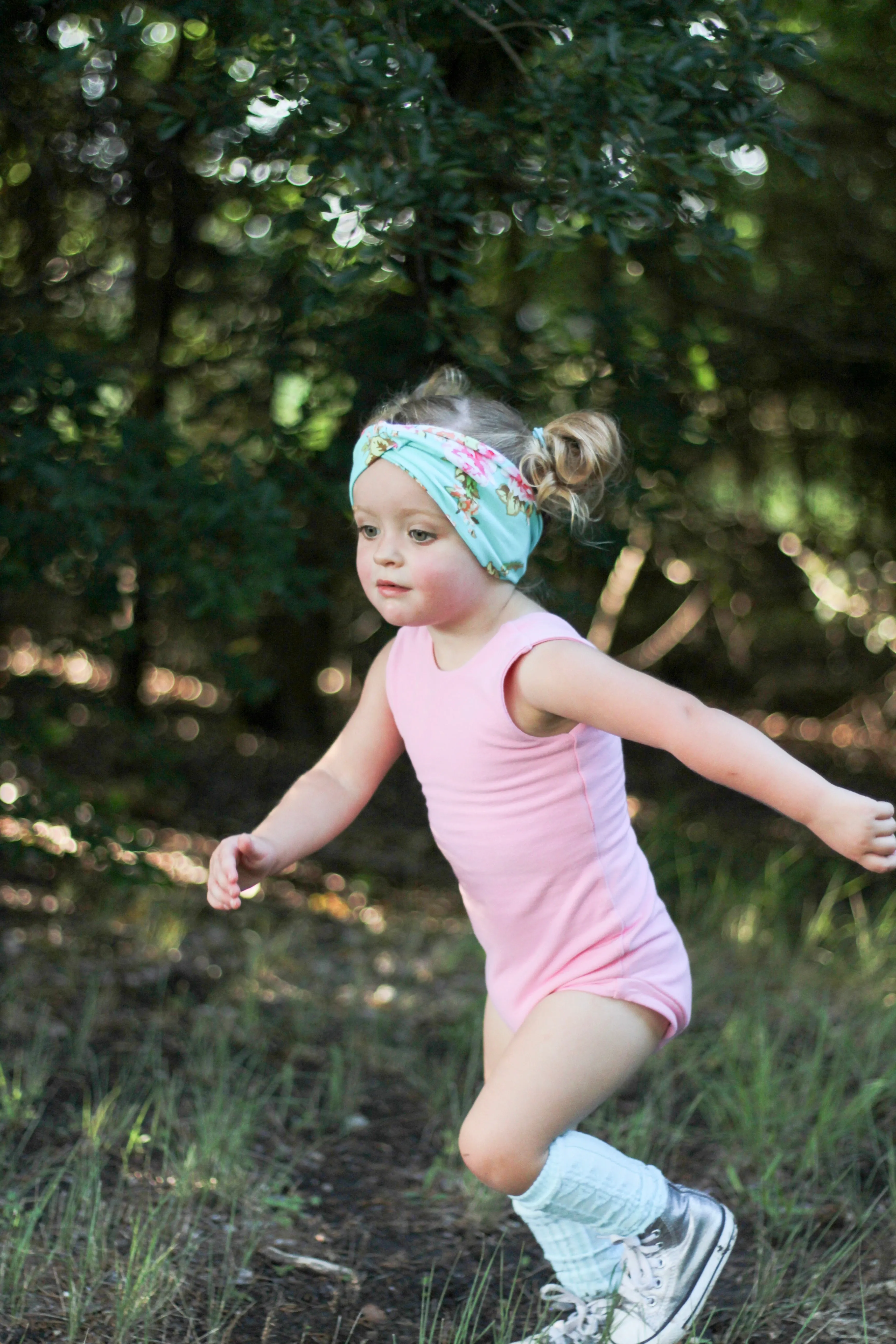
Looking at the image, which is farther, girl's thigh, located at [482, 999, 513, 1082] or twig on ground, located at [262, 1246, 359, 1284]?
twig on ground, located at [262, 1246, 359, 1284]

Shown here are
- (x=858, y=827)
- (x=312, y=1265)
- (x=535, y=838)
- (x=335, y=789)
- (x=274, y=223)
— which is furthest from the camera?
(x=274, y=223)

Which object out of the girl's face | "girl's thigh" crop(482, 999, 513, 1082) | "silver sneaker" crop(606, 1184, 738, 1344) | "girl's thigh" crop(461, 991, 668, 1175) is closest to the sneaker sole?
"silver sneaker" crop(606, 1184, 738, 1344)

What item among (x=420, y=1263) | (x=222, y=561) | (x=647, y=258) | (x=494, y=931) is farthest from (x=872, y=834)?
(x=647, y=258)

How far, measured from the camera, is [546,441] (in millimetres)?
2061

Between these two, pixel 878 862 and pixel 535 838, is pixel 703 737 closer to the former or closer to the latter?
pixel 878 862

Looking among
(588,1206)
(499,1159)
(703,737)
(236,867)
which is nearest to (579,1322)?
(588,1206)

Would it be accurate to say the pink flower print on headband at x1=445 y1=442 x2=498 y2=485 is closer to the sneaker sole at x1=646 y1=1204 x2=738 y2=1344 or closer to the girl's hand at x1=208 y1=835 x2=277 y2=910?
the girl's hand at x1=208 y1=835 x2=277 y2=910

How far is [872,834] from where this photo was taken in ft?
5.35

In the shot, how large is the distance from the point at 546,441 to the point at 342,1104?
1.78 metres

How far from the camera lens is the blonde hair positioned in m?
2.01

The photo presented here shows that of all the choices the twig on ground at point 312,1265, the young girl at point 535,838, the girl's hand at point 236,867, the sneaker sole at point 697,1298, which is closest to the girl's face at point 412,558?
the young girl at point 535,838

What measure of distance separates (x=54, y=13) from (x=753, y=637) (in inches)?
212

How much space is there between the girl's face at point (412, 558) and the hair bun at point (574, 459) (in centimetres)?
20

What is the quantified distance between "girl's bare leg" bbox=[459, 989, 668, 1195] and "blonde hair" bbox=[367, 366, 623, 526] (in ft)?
2.52
